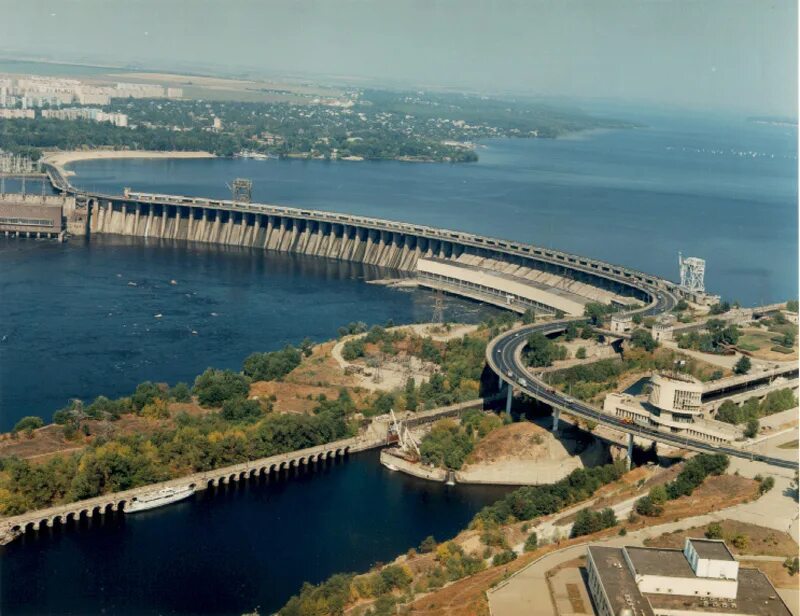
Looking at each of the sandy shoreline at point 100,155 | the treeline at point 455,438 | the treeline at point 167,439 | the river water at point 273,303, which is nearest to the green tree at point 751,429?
the treeline at point 455,438

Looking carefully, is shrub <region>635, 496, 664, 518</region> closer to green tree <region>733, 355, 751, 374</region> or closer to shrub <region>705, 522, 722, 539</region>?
shrub <region>705, 522, 722, 539</region>

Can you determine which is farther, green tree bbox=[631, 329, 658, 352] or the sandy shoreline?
the sandy shoreline

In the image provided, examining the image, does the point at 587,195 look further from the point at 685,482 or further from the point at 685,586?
the point at 685,586

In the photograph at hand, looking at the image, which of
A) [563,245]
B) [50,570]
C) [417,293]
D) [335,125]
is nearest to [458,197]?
[563,245]

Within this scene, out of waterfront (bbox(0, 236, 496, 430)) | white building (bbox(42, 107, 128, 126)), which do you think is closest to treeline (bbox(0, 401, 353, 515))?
waterfront (bbox(0, 236, 496, 430))

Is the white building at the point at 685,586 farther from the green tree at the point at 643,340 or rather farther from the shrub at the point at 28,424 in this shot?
the green tree at the point at 643,340

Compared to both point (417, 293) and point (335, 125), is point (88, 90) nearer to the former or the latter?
point (335, 125)
